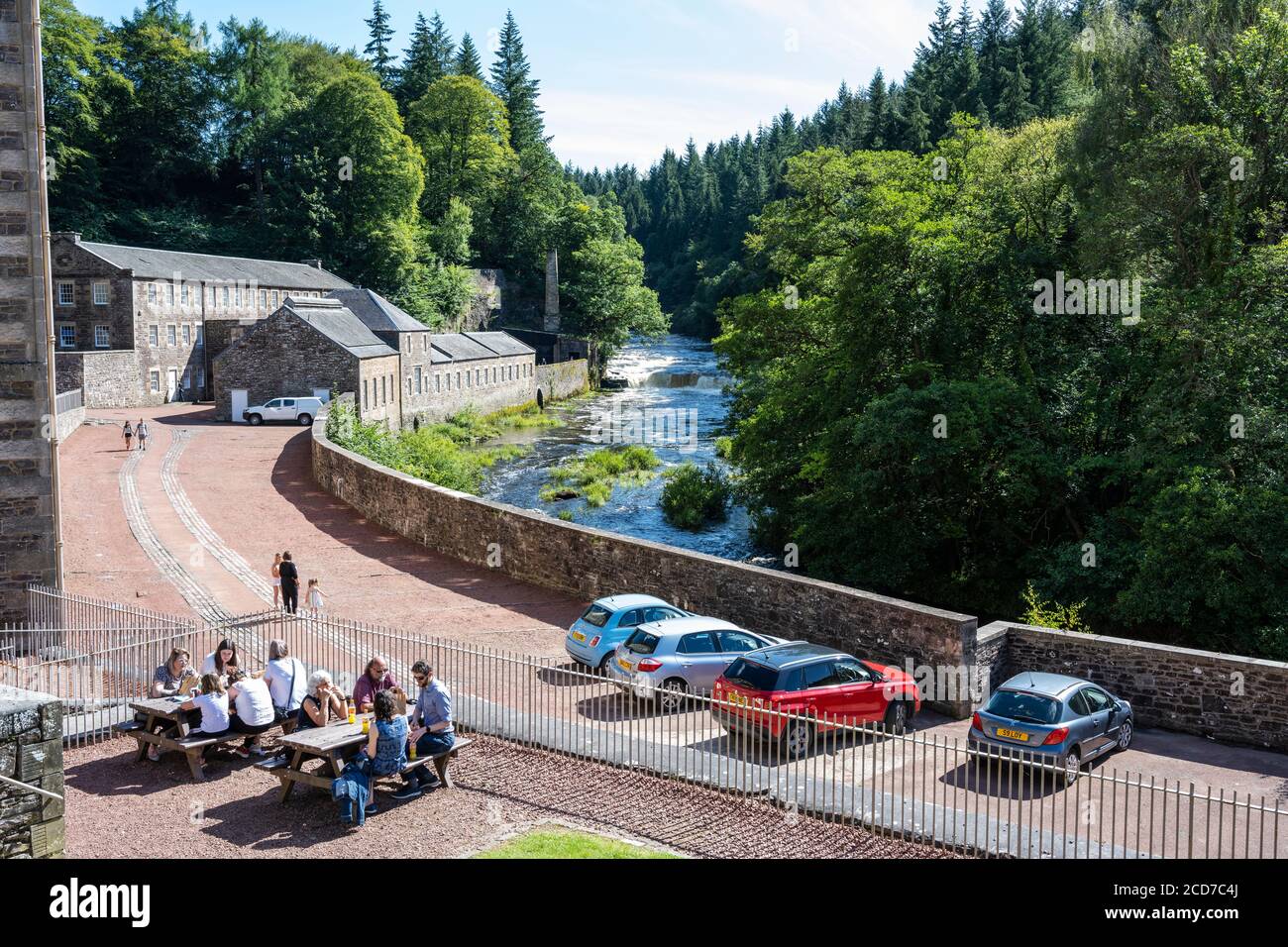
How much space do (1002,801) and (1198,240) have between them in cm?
1882

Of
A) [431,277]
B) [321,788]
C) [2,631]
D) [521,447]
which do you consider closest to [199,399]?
[521,447]

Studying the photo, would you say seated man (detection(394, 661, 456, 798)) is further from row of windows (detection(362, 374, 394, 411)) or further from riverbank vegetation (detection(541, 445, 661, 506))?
row of windows (detection(362, 374, 394, 411))

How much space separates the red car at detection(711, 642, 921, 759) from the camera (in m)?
14.5

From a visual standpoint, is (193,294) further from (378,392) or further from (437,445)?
(437,445)

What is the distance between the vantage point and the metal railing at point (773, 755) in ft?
34.1

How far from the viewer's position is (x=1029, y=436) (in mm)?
27750

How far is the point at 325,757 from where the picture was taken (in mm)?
10852

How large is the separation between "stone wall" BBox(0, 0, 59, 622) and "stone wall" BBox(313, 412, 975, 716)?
26.3ft

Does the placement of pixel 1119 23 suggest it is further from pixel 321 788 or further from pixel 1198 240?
pixel 321 788

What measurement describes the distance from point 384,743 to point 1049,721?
8.08m

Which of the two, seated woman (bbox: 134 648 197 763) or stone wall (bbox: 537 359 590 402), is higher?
stone wall (bbox: 537 359 590 402)

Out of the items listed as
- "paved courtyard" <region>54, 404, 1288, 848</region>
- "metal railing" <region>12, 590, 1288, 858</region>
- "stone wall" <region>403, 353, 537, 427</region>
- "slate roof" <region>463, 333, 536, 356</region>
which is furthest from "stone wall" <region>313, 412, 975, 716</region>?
"slate roof" <region>463, 333, 536, 356</region>

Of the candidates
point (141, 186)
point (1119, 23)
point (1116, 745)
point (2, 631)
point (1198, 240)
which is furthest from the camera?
point (141, 186)

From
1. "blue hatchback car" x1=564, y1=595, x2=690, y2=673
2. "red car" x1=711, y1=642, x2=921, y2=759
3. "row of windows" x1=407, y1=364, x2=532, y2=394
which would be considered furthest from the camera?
"row of windows" x1=407, y1=364, x2=532, y2=394
